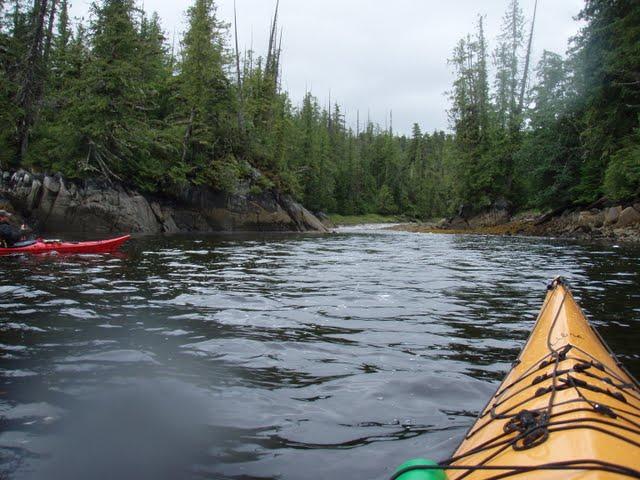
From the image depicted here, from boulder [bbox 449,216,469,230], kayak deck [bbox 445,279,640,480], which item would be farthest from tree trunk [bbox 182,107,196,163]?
kayak deck [bbox 445,279,640,480]

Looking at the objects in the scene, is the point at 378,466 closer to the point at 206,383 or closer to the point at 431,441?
the point at 431,441

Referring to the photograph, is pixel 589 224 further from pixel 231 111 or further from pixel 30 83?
pixel 30 83

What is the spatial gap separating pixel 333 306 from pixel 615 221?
22.1 metres

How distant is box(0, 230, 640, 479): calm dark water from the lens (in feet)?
10.5

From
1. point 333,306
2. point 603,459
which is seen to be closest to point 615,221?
point 333,306

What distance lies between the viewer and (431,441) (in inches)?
133

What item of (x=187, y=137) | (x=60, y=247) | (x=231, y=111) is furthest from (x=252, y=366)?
(x=231, y=111)

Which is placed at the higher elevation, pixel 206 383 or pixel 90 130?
pixel 90 130

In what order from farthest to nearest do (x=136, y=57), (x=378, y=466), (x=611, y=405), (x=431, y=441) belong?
(x=136, y=57)
(x=431, y=441)
(x=378, y=466)
(x=611, y=405)

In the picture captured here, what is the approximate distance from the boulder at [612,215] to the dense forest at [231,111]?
0.86 metres

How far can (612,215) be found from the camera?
80.0 feet

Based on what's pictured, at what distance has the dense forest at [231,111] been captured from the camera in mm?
22625

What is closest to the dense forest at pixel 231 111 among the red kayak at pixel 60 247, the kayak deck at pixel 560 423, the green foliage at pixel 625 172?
the green foliage at pixel 625 172

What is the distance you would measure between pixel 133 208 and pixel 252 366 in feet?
78.9
